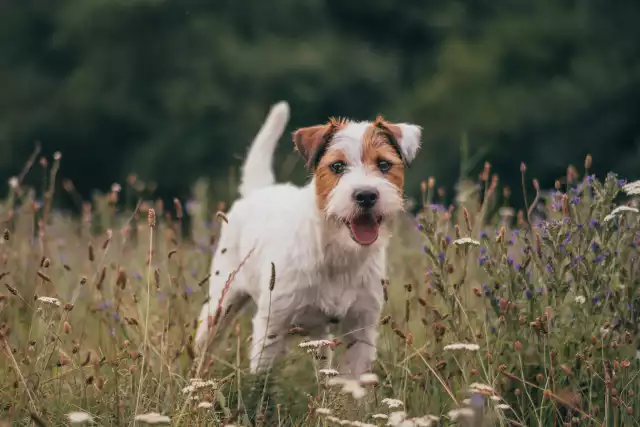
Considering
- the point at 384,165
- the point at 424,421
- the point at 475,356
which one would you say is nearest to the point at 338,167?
the point at 384,165

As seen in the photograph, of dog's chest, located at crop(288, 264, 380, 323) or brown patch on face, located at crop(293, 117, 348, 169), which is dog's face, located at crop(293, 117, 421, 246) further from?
dog's chest, located at crop(288, 264, 380, 323)

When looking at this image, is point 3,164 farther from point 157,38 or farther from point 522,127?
point 522,127

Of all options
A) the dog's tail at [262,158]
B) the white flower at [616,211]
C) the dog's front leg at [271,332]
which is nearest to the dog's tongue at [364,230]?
the dog's front leg at [271,332]

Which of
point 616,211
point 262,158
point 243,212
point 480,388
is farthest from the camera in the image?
point 262,158

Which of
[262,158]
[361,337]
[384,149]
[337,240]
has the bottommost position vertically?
[361,337]

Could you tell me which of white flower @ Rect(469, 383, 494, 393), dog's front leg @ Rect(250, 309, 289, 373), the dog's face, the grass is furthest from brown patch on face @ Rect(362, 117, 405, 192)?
white flower @ Rect(469, 383, 494, 393)

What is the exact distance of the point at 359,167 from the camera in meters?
3.96

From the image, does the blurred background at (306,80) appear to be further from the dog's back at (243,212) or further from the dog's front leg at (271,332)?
the dog's front leg at (271,332)

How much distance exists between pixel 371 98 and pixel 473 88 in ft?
5.96

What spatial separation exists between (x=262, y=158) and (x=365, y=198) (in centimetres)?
177

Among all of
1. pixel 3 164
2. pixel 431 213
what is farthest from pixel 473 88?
pixel 431 213

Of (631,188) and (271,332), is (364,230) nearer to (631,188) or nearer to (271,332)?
(271,332)

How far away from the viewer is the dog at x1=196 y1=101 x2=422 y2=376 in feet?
12.8

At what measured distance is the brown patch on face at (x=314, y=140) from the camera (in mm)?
4137
